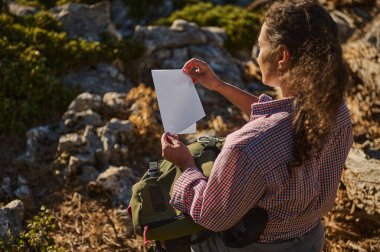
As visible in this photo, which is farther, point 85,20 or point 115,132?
point 85,20

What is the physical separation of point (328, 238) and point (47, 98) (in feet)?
13.6

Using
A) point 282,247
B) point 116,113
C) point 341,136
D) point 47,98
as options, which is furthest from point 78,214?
point 341,136

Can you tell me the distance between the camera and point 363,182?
13.2 feet

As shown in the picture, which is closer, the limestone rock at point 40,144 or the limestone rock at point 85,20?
the limestone rock at point 40,144

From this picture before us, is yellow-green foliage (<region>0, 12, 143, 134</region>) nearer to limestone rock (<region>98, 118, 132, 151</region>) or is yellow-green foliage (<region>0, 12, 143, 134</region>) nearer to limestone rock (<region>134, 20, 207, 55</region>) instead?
limestone rock (<region>134, 20, 207, 55</region>)

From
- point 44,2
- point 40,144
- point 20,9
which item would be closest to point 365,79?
point 40,144

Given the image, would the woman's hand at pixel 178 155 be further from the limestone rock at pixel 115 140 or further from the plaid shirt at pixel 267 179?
the limestone rock at pixel 115 140

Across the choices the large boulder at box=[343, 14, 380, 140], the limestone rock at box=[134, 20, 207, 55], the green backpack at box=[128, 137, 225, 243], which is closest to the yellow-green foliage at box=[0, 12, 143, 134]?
the limestone rock at box=[134, 20, 207, 55]

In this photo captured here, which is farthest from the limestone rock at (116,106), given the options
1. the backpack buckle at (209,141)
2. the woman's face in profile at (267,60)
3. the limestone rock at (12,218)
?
the woman's face in profile at (267,60)

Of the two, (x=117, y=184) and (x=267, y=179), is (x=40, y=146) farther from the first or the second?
(x=267, y=179)

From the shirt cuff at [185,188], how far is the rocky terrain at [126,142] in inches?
78.5

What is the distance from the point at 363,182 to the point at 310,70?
218cm

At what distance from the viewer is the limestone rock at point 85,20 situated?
8172 millimetres

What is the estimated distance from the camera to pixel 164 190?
2639 millimetres
